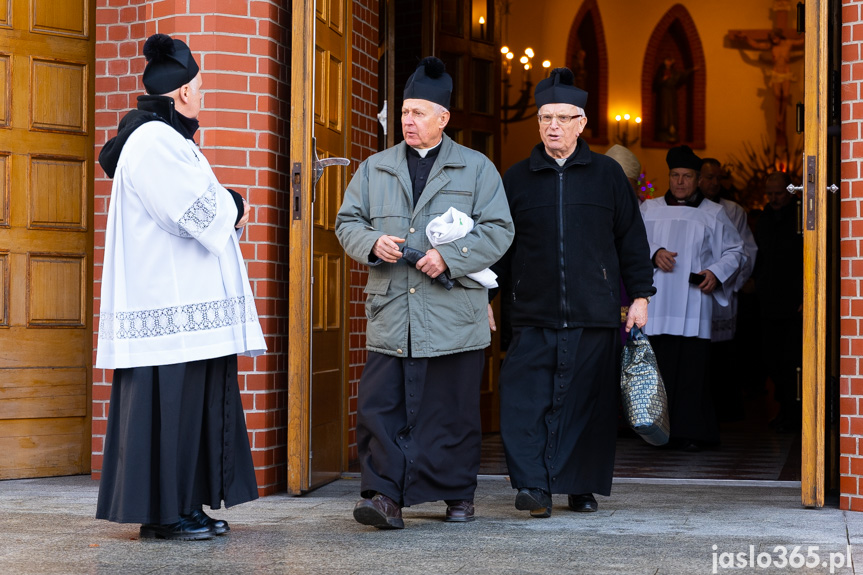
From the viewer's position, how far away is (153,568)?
12.7 ft

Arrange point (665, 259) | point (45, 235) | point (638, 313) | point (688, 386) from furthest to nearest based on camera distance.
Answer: point (665, 259)
point (688, 386)
point (45, 235)
point (638, 313)

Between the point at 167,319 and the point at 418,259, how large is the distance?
101 centimetres

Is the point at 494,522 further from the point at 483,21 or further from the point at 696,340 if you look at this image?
the point at 483,21

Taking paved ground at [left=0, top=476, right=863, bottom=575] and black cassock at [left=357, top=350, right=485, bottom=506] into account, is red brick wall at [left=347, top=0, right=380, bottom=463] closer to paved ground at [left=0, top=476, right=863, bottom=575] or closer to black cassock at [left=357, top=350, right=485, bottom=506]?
paved ground at [left=0, top=476, right=863, bottom=575]

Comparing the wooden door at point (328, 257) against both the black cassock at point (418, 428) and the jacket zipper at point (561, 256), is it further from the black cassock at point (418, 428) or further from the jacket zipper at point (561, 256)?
the jacket zipper at point (561, 256)

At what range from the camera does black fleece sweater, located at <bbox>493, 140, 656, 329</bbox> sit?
5.11m

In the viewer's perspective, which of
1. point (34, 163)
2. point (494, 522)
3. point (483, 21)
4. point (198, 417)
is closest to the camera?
point (198, 417)

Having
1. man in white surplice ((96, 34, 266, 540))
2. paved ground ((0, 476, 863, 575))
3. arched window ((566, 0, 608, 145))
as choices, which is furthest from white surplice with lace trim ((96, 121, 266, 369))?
arched window ((566, 0, 608, 145))

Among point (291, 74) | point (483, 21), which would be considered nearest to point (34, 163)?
point (291, 74)

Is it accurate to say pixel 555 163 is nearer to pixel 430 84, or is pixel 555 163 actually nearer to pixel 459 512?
pixel 430 84

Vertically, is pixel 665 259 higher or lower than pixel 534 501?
higher

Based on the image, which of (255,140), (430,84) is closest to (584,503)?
(430,84)

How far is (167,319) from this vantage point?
4336 mm

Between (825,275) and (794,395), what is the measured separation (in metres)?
3.86
